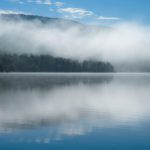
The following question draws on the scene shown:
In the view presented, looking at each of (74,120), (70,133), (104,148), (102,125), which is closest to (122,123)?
(102,125)

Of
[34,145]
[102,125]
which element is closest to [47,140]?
[34,145]

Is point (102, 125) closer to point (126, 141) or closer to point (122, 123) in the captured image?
point (122, 123)

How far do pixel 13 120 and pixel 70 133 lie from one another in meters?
5.79

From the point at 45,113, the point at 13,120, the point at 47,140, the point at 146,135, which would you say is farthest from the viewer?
the point at 45,113

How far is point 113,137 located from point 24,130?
207 inches

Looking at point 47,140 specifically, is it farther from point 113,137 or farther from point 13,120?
point 13,120

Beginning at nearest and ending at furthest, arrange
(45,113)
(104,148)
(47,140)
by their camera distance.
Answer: (104,148)
(47,140)
(45,113)

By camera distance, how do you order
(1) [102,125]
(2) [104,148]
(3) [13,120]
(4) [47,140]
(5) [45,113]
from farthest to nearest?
(5) [45,113]
(3) [13,120]
(1) [102,125]
(4) [47,140]
(2) [104,148]

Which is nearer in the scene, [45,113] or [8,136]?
[8,136]

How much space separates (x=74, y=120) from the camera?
2450cm

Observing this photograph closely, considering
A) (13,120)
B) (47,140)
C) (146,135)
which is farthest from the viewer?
(13,120)

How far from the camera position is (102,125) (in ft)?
73.3

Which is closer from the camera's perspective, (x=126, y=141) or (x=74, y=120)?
(x=126, y=141)

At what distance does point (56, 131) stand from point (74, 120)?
4.53m
